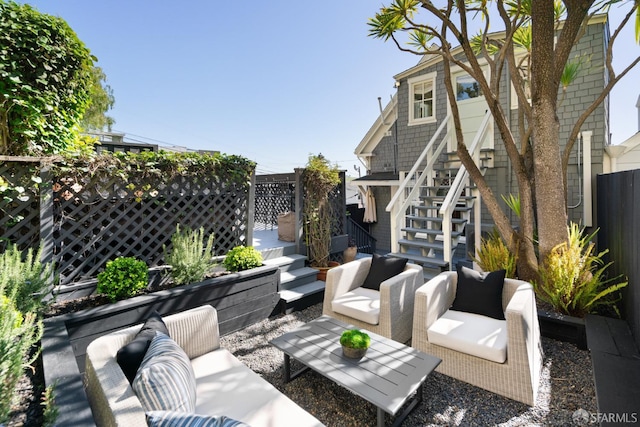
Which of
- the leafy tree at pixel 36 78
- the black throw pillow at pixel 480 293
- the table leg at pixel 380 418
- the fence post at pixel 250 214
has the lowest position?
the table leg at pixel 380 418

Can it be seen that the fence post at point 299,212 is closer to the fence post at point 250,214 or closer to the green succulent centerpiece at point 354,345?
the fence post at point 250,214

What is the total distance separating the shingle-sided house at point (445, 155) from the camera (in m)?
5.79

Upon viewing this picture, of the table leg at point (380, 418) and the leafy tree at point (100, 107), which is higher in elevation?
the leafy tree at point (100, 107)

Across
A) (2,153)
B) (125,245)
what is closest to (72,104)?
(2,153)

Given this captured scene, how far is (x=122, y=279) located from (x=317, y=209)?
3.17 meters

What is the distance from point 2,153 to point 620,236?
679 cm

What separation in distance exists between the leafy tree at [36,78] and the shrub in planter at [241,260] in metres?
2.33

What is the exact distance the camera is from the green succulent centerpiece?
2.44 m

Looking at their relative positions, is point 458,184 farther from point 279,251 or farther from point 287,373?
point 287,373

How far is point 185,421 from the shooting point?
125 cm

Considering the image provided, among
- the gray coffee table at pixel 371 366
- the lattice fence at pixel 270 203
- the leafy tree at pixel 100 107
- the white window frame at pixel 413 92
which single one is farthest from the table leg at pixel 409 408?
the leafy tree at pixel 100 107

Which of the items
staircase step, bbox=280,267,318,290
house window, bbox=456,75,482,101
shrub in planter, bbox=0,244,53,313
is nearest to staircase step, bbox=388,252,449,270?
staircase step, bbox=280,267,318,290

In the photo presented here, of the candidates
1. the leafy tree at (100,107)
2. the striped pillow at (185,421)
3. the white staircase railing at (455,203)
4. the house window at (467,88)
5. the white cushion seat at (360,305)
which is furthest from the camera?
the leafy tree at (100,107)

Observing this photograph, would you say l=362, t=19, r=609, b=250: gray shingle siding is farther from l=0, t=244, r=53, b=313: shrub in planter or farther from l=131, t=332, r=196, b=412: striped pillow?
l=0, t=244, r=53, b=313: shrub in planter
